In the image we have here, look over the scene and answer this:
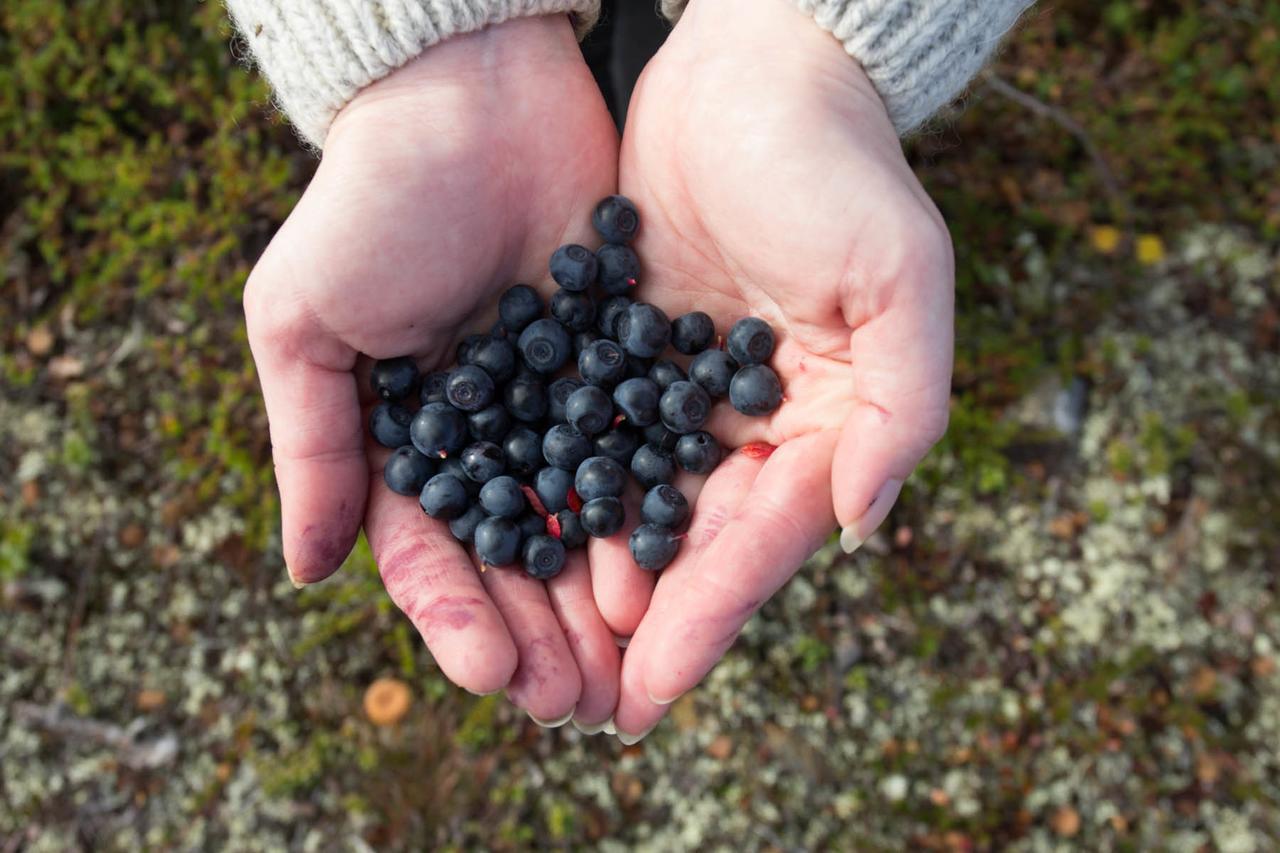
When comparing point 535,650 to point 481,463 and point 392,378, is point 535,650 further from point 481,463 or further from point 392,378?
point 392,378

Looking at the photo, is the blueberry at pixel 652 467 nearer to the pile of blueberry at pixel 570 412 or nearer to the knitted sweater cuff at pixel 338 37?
the pile of blueberry at pixel 570 412

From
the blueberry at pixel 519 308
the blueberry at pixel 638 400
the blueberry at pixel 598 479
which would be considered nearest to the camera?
the blueberry at pixel 598 479

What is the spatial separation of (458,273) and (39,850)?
2593 millimetres

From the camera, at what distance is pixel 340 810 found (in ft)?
11.8

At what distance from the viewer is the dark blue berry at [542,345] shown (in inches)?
113

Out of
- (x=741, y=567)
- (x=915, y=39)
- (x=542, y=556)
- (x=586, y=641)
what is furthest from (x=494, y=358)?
(x=915, y=39)

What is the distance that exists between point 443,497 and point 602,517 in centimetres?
40

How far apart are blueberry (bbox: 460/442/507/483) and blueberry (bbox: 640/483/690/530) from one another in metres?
0.40

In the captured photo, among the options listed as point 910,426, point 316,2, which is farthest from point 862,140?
point 316,2

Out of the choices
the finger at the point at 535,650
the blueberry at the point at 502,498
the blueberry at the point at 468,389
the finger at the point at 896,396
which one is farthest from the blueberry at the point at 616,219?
the finger at the point at 535,650

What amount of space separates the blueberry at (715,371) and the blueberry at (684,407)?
4cm

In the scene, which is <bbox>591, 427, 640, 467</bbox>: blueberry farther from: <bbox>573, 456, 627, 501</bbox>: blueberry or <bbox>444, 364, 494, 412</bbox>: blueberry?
<bbox>444, 364, 494, 412</bbox>: blueberry

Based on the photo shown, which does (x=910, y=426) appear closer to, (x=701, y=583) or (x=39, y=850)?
(x=701, y=583)

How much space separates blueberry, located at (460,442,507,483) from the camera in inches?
108
